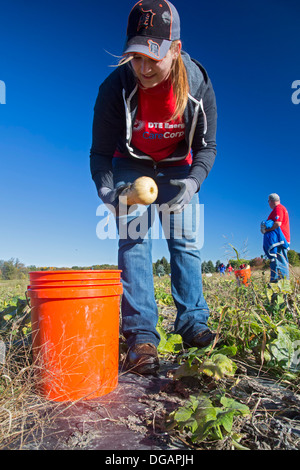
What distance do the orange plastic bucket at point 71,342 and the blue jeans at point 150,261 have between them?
0.40 meters

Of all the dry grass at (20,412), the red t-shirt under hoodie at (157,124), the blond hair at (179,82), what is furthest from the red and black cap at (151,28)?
the dry grass at (20,412)

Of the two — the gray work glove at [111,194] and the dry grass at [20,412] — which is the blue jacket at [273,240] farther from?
the dry grass at [20,412]

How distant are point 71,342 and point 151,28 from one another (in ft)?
5.53

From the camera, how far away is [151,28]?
185cm

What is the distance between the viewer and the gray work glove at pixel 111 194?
2.10m

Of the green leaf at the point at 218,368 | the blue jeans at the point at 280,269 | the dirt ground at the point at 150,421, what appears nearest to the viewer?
the dirt ground at the point at 150,421

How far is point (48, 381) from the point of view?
1587 mm

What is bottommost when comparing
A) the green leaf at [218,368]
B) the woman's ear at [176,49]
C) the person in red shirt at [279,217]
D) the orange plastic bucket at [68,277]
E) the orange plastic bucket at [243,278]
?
the green leaf at [218,368]

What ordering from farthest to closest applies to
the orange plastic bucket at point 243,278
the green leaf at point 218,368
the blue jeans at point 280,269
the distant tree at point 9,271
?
the distant tree at point 9,271 → the blue jeans at point 280,269 → the orange plastic bucket at point 243,278 → the green leaf at point 218,368

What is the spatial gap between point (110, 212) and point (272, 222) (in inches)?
178

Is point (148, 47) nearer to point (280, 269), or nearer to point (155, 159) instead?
point (155, 159)

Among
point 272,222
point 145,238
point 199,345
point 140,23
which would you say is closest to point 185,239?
point 145,238

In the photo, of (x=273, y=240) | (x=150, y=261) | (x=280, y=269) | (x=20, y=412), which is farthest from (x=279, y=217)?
(x=20, y=412)

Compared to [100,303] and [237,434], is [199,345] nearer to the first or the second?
[100,303]
